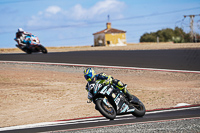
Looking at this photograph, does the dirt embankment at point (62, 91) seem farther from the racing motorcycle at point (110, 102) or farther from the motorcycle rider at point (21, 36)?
the motorcycle rider at point (21, 36)

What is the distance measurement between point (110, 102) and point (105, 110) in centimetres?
51

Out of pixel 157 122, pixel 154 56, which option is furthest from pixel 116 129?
pixel 154 56

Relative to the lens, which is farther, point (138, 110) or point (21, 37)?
point (21, 37)

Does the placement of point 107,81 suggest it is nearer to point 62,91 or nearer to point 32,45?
point 62,91

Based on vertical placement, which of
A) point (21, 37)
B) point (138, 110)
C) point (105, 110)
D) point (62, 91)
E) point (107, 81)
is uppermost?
point (21, 37)

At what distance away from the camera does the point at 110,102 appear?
29.6 ft

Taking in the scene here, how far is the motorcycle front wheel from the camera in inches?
333

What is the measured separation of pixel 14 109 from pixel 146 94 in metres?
6.65

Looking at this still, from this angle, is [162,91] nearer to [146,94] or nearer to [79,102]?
[146,94]

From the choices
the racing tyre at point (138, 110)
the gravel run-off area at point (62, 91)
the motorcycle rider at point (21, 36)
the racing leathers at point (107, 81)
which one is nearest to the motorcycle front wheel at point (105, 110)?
the racing leathers at point (107, 81)

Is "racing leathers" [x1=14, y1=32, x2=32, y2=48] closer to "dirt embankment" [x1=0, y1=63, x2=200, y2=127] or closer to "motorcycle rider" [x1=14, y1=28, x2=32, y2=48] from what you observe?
"motorcycle rider" [x1=14, y1=28, x2=32, y2=48]

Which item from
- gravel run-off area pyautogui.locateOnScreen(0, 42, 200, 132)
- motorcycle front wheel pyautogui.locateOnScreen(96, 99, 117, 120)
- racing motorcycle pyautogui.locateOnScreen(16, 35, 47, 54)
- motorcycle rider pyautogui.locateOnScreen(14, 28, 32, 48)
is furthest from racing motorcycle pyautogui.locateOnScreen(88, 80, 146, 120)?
motorcycle rider pyautogui.locateOnScreen(14, 28, 32, 48)

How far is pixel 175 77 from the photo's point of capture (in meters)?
19.9

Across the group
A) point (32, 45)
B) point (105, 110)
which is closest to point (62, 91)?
point (105, 110)
